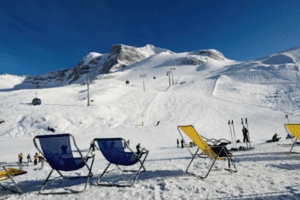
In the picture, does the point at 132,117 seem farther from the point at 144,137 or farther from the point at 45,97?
the point at 45,97

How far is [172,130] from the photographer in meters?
18.6

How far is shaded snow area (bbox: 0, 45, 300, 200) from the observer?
10.8ft

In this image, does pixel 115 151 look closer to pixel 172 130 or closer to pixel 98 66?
pixel 172 130

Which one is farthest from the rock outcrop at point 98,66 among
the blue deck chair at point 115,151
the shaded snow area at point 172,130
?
the blue deck chair at point 115,151

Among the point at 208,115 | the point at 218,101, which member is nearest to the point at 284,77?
the point at 218,101

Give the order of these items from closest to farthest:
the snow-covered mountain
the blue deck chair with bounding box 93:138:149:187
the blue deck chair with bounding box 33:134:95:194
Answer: the blue deck chair with bounding box 33:134:95:194
the blue deck chair with bounding box 93:138:149:187
the snow-covered mountain

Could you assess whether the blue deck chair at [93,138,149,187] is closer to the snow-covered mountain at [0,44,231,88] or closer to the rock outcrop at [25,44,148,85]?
the snow-covered mountain at [0,44,231,88]

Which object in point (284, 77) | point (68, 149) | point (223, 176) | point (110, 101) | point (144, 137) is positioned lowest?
point (144, 137)

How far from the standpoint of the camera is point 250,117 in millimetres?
20734

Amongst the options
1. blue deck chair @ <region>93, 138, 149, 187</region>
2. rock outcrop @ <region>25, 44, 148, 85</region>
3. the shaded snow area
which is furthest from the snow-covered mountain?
blue deck chair @ <region>93, 138, 149, 187</region>

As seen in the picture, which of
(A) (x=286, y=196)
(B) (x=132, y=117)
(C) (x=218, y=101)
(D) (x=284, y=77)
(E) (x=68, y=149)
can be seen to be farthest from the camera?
(D) (x=284, y=77)

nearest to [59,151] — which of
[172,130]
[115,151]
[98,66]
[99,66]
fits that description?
[115,151]

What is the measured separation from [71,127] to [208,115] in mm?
18988

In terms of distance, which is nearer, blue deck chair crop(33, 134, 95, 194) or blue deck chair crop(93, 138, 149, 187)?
blue deck chair crop(33, 134, 95, 194)
